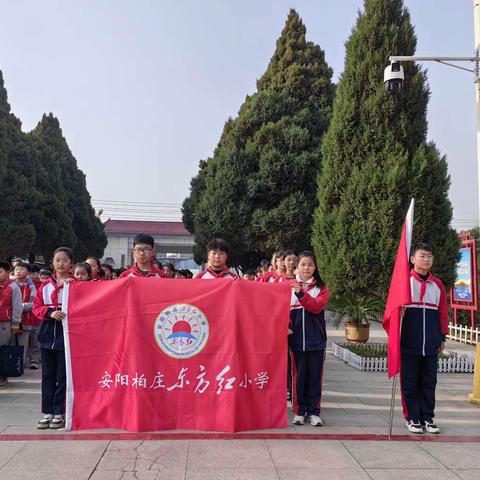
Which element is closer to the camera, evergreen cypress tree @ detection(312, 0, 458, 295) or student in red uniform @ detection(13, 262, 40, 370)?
student in red uniform @ detection(13, 262, 40, 370)

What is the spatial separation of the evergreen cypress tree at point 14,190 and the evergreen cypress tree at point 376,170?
563 inches

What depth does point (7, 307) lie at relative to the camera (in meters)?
6.24

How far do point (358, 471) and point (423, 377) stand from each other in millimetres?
1512

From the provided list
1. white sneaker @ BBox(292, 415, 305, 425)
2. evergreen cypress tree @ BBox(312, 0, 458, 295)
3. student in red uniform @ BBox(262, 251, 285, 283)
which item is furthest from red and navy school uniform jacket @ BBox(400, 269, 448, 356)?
evergreen cypress tree @ BBox(312, 0, 458, 295)

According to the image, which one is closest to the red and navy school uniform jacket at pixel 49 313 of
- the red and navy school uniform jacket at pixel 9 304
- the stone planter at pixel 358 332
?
the red and navy school uniform jacket at pixel 9 304

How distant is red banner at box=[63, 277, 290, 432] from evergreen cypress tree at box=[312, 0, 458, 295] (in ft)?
16.2

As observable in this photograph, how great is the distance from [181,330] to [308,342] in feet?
4.30

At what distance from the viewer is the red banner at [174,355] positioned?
14.4ft

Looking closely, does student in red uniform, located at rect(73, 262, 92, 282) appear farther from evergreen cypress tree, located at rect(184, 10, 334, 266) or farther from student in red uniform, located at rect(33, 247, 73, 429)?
evergreen cypress tree, located at rect(184, 10, 334, 266)

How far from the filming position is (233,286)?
456 cm

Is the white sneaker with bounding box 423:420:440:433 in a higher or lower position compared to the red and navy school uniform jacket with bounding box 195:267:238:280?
lower

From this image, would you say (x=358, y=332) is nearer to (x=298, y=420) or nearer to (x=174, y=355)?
(x=298, y=420)

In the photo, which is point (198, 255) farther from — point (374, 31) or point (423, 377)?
point (423, 377)

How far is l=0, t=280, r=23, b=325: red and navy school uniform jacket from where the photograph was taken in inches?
245
